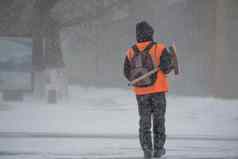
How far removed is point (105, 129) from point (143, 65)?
345 centimetres

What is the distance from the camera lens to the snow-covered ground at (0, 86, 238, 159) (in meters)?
8.48

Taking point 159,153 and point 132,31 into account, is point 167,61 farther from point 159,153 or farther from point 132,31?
point 132,31

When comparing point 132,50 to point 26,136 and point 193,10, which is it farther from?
point 193,10

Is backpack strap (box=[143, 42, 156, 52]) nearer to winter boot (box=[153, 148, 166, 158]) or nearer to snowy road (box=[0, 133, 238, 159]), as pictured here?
winter boot (box=[153, 148, 166, 158])

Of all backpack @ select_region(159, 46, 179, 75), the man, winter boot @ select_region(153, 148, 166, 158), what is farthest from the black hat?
winter boot @ select_region(153, 148, 166, 158)

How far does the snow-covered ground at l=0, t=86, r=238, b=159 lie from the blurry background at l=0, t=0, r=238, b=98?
1257 mm

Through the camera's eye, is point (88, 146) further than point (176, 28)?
No

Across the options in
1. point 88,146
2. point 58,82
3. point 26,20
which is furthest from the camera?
point 26,20

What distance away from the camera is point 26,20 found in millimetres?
17359

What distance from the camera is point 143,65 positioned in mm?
7863

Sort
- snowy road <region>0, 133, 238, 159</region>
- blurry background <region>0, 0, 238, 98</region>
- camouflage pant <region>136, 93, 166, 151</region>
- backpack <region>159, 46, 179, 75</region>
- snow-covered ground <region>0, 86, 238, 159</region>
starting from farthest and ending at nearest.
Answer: blurry background <region>0, 0, 238, 98</region> < snow-covered ground <region>0, 86, 238, 159</region> < snowy road <region>0, 133, 238, 159</region> < camouflage pant <region>136, 93, 166, 151</region> < backpack <region>159, 46, 179, 75</region>

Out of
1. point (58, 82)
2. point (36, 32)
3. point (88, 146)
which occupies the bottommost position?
point (88, 146)

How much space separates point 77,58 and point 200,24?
21.9 ft

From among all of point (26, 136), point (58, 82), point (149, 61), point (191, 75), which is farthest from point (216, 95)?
point (149, 61)
